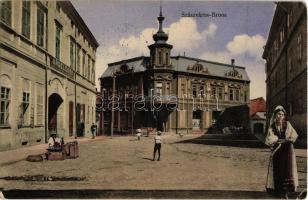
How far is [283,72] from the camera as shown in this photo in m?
17.1

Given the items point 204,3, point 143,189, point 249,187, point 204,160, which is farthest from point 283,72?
point 143,189

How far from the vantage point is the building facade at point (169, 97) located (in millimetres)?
24438

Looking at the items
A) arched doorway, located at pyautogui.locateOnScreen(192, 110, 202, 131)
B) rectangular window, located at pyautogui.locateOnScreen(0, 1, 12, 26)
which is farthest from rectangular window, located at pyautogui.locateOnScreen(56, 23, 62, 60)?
arched doorway, located at pyautogui.locateOnScreen(192, 110, 202, 131)

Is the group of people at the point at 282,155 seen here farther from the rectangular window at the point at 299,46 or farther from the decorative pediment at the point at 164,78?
the decorative pediment at the point at 164,78

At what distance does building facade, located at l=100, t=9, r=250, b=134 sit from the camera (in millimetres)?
24438

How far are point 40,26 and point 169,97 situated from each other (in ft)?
62.1

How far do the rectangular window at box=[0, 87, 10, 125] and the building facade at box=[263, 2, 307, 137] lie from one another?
27.0 feet

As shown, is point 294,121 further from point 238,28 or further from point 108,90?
point 108,90

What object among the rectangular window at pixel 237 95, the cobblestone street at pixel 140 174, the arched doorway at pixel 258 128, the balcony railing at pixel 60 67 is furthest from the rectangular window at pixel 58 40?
the arched doorway at pixel 258 128

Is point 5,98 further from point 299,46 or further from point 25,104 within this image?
point 299,46

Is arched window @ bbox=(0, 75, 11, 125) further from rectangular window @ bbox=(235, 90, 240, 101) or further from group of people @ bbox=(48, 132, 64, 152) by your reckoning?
rectangular window @ bbox=(235, 90, 240, 101)

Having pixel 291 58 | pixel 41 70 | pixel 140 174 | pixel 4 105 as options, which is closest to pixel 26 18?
pixel 41 70

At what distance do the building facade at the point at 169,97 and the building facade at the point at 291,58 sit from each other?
5018mm

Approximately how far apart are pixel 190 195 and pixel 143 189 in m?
1.07
